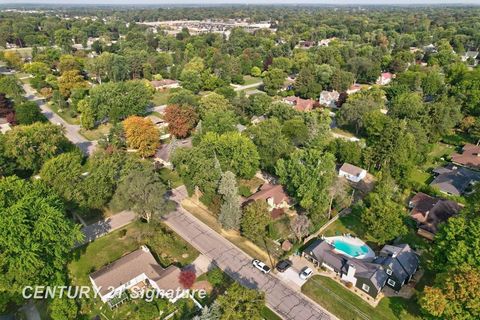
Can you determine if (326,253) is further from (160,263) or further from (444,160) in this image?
(444,160)

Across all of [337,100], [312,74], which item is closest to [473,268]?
[337,100]

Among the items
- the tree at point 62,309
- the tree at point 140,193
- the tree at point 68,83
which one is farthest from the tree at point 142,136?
the tree at point 68,83

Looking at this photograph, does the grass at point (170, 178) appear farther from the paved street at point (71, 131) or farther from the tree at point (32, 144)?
the tree at point (32, 144)

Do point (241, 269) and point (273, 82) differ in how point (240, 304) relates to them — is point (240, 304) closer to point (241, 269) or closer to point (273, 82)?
point (241, 269)

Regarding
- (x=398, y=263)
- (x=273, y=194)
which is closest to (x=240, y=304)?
(x=398, y=263)

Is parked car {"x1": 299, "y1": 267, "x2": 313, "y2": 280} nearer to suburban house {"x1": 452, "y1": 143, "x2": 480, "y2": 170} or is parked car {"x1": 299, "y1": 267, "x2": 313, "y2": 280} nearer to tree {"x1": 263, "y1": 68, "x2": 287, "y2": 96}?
suburban house {"x1": 452, "y1": 143, "x2": 480, "y2": 170}

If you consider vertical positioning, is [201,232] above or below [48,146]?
below
